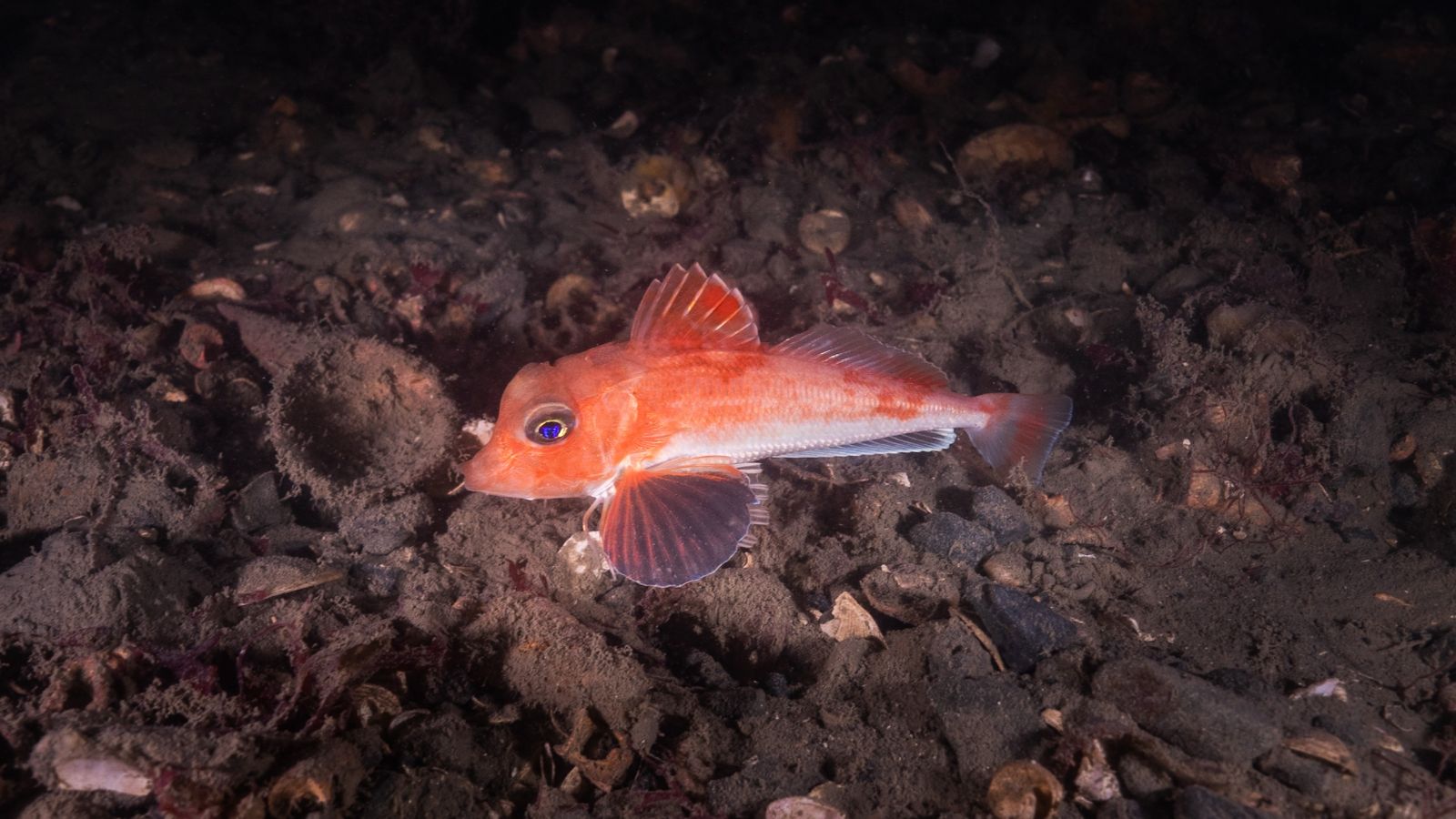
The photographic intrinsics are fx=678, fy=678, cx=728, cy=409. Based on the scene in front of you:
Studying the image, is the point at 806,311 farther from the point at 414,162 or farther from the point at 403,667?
the point at 414,162

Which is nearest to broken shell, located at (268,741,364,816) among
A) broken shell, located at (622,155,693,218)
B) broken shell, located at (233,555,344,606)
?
broken shell, located at (233,555,344,606)

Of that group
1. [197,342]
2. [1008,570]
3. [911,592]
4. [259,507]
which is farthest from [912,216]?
[197,342]

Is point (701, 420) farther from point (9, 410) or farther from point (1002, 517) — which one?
point (9, 410)

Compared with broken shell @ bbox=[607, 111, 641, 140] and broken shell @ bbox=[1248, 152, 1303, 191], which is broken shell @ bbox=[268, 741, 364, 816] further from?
broken shell @ bbox=[1248, 152, 1303, 191]

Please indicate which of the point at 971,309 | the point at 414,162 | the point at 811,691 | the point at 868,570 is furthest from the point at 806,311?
the point at 414,162

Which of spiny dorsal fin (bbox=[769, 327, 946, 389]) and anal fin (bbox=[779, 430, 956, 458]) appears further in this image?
anal fin (bbox=[779, 430, 956, 458])

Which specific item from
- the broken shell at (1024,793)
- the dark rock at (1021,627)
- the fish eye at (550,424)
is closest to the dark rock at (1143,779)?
the broken shell at (1024,793)

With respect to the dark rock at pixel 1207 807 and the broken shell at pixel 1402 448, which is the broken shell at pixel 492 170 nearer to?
the dark rock at pixel 1207 807
